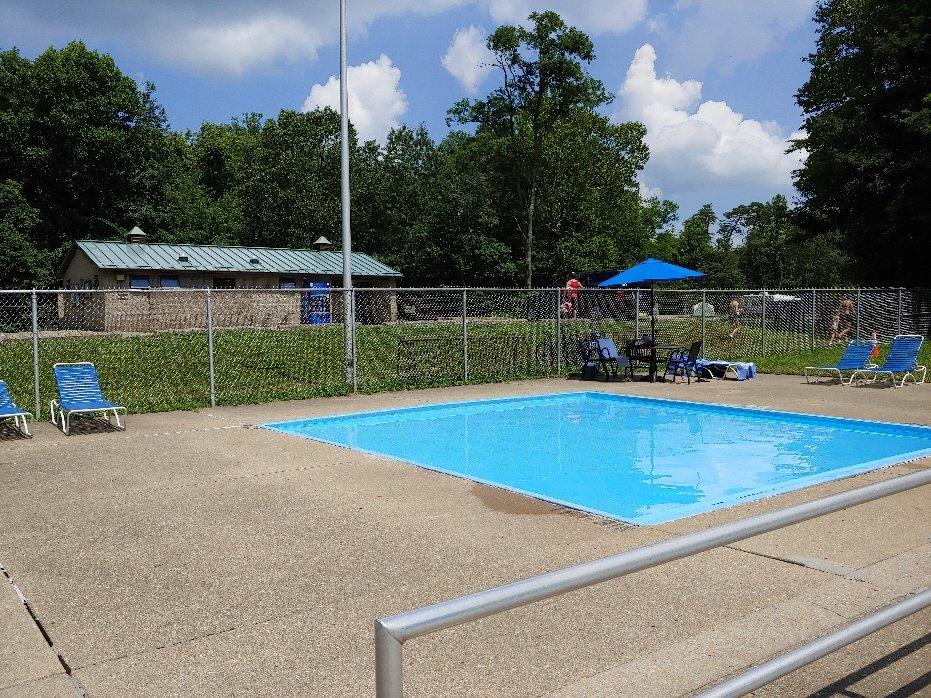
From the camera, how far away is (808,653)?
103 inches

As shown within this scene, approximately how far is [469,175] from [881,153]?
83.3ft

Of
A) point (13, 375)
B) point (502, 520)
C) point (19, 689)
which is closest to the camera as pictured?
point (19, 689)

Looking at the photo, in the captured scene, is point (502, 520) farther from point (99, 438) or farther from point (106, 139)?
point (106, 139)

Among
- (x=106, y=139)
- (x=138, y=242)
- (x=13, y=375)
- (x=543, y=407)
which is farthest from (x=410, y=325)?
(x=106, y=139)

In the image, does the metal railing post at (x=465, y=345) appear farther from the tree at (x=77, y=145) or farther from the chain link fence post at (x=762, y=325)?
the tree at (x=77, y=145)

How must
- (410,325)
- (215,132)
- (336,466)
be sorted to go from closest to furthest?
(336,466) → (410,325) → (215,132)

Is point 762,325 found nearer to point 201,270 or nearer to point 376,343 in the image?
point 376,343

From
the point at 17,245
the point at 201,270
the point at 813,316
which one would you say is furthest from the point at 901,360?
the point at 17,245

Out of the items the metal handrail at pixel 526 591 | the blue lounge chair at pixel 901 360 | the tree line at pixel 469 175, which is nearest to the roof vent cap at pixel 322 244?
the tree line at pixel 469 175

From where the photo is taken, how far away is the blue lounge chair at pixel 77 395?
1137cm

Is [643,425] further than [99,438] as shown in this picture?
Yes

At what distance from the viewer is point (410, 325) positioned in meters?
17.5

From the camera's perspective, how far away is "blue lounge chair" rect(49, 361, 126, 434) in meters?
11.4

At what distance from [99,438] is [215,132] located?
73.9 meters
